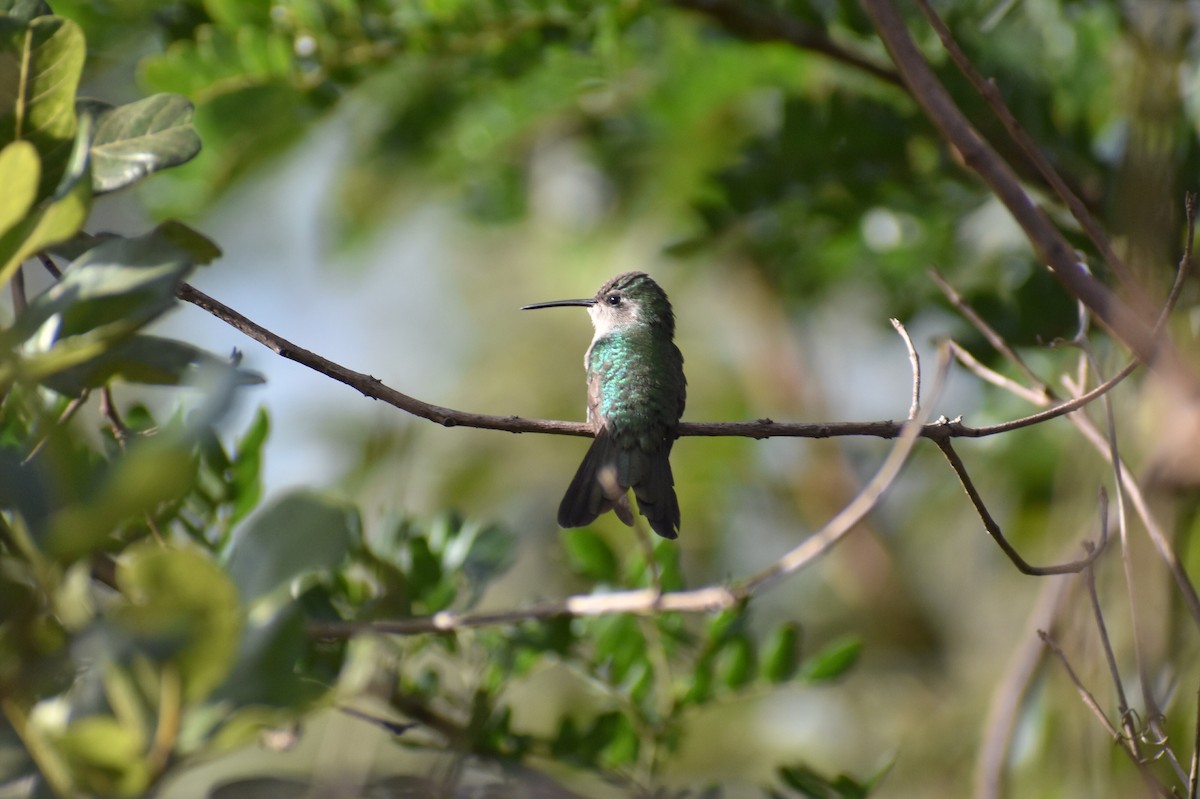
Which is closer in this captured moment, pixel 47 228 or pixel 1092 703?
pixel 47 228

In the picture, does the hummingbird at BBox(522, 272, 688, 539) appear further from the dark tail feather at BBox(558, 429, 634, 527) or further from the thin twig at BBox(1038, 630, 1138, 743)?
the thin twig at BBox(1038, 630, 1138, 743)

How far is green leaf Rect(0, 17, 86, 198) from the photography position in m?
1.32

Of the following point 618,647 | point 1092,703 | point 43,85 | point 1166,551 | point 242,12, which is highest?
point 43,85

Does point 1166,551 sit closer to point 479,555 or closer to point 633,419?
point 479,555

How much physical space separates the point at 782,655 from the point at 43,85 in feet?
5.60

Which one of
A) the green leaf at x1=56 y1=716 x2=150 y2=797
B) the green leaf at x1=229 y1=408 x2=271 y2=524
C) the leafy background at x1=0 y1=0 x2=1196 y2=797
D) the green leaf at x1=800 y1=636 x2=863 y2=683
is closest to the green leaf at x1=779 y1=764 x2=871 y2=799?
the leafy background at x1=0 y1=0 x2=1196 y2=797

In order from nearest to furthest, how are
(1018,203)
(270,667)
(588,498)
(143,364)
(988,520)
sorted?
(270,667), (143,364), (988,520), (1018,203), (588,498)

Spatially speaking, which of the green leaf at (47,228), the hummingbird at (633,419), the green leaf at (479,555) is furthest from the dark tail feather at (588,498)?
the green leaf at (47,228)

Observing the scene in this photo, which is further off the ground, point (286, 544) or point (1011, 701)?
point (286, 544)

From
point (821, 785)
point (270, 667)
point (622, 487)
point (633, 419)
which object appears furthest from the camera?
point (633, 419)

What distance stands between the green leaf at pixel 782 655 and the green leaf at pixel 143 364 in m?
1.51

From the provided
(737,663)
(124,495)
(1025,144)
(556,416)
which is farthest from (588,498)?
(556,416)

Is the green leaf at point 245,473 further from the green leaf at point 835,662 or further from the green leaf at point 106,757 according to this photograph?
the green leaf at point 106,757

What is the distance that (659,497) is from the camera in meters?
2.75
